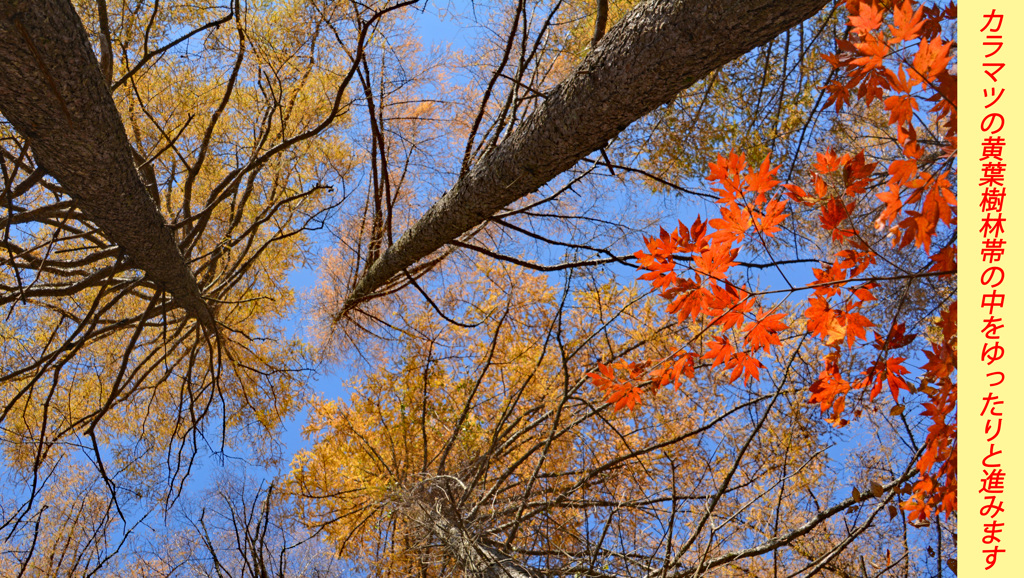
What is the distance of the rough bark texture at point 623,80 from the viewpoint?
1164 mm

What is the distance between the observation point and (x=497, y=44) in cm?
316

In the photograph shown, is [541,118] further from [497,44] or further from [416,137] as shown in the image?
[416,137]

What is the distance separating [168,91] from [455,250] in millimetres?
2068

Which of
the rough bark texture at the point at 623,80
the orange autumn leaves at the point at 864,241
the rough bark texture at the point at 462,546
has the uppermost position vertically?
the rough bark texture at the point at 623,80

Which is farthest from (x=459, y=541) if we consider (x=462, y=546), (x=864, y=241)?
(x=864, y=241)

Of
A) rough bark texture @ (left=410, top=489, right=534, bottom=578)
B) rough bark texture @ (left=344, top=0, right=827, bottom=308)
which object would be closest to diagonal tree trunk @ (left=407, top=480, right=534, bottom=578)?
rough bark texture @ (left=410, top=489, right=534, bottom=578)

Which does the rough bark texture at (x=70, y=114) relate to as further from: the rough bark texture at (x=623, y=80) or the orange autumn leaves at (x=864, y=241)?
the orange autumn leaves at (x=864, y=241)

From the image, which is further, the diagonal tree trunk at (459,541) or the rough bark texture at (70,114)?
the diagonal tree trunk at (459,541)

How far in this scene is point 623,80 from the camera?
4.64 feet

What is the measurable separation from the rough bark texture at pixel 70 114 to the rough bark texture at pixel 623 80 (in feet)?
3.83

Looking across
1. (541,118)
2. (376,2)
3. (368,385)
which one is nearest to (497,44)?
(376,2)

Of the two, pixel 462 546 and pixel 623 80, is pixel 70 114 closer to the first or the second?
pixel 623 80

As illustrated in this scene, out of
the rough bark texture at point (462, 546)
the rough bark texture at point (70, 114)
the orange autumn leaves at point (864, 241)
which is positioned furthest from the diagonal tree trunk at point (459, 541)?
the rough bark texture at point (70, 114)

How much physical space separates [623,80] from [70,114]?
57.0 inches
